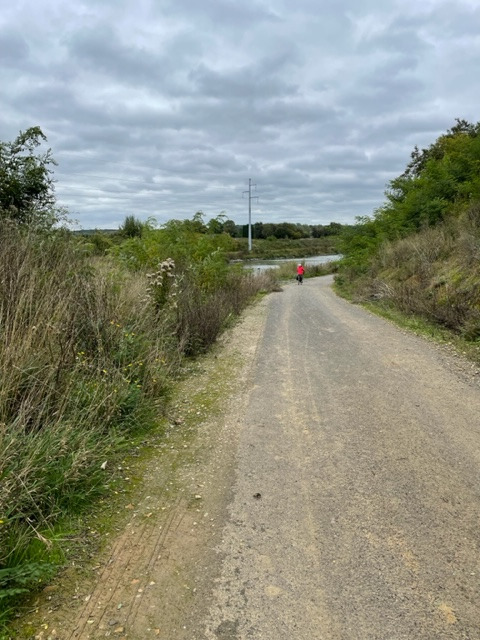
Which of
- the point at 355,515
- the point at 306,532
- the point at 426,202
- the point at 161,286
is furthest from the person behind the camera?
the point at 426,202

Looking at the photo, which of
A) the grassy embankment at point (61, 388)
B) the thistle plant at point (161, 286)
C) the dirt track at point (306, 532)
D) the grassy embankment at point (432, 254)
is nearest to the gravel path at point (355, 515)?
the dirt track at point (306, 532)

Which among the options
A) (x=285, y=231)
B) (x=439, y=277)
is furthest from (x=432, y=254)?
(x=285, y=231)

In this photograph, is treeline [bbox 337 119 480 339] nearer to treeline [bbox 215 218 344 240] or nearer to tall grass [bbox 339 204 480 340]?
tall grass [bbox 339 204 480 340]

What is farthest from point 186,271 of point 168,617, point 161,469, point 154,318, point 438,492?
point 168,617

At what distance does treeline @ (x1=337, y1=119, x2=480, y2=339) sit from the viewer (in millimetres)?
11086

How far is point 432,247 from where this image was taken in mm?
15750

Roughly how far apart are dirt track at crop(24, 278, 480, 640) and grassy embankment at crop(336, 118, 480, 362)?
175 inches

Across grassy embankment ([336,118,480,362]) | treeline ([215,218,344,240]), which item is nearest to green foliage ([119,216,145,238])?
grassy embankment ([336,118,480,362])

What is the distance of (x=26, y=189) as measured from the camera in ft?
26.5

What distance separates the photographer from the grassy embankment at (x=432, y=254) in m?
10.6

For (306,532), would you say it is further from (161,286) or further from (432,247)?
(432,247)

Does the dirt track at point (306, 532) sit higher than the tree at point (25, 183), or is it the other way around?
the tree at point (25, 183)

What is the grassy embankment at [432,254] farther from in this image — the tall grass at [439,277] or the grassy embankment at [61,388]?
the grassy embankment at [61,388]

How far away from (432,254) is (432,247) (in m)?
0.39
